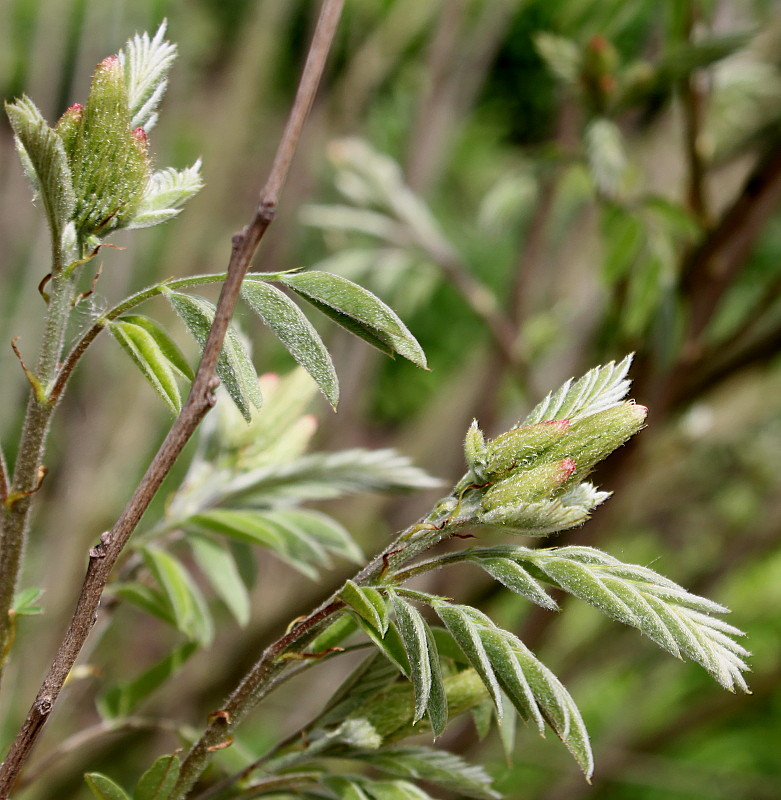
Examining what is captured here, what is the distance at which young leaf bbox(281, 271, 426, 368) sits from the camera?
10.1 inches

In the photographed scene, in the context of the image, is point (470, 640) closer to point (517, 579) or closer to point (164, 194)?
point (517, 579)

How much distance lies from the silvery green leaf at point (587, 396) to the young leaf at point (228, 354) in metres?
0.09

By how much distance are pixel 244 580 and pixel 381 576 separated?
0.85 feet

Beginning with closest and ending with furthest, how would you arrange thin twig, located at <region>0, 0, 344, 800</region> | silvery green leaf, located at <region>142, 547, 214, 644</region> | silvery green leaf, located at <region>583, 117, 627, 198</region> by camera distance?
thin twig, located at <region>0, 0, 344, 800</region>
silvery green leaf, located at <region>142, 547, 214, 644</region>
silvery green leaf, located at <region>583, 117, 627, 198</region>

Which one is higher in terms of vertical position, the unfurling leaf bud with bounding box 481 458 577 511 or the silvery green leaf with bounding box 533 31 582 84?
the silvery green leaf with bounding box 533 31 582 84

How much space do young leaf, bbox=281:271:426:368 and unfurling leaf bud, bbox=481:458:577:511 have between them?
45mm

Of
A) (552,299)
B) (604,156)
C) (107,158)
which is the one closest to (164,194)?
(107,158)

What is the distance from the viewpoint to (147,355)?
27cm

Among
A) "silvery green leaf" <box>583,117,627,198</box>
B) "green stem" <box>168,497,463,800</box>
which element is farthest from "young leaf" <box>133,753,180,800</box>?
"silvery green leaf" <box>583,117,627,198</box>

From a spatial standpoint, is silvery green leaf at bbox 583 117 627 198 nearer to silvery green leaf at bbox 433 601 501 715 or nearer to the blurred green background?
the blurred green background

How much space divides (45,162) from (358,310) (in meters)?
0.10

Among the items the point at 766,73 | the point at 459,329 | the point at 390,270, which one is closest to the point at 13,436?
the point at 390,270

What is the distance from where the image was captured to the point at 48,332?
26cm

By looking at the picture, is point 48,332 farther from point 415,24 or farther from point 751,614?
point 751,614
